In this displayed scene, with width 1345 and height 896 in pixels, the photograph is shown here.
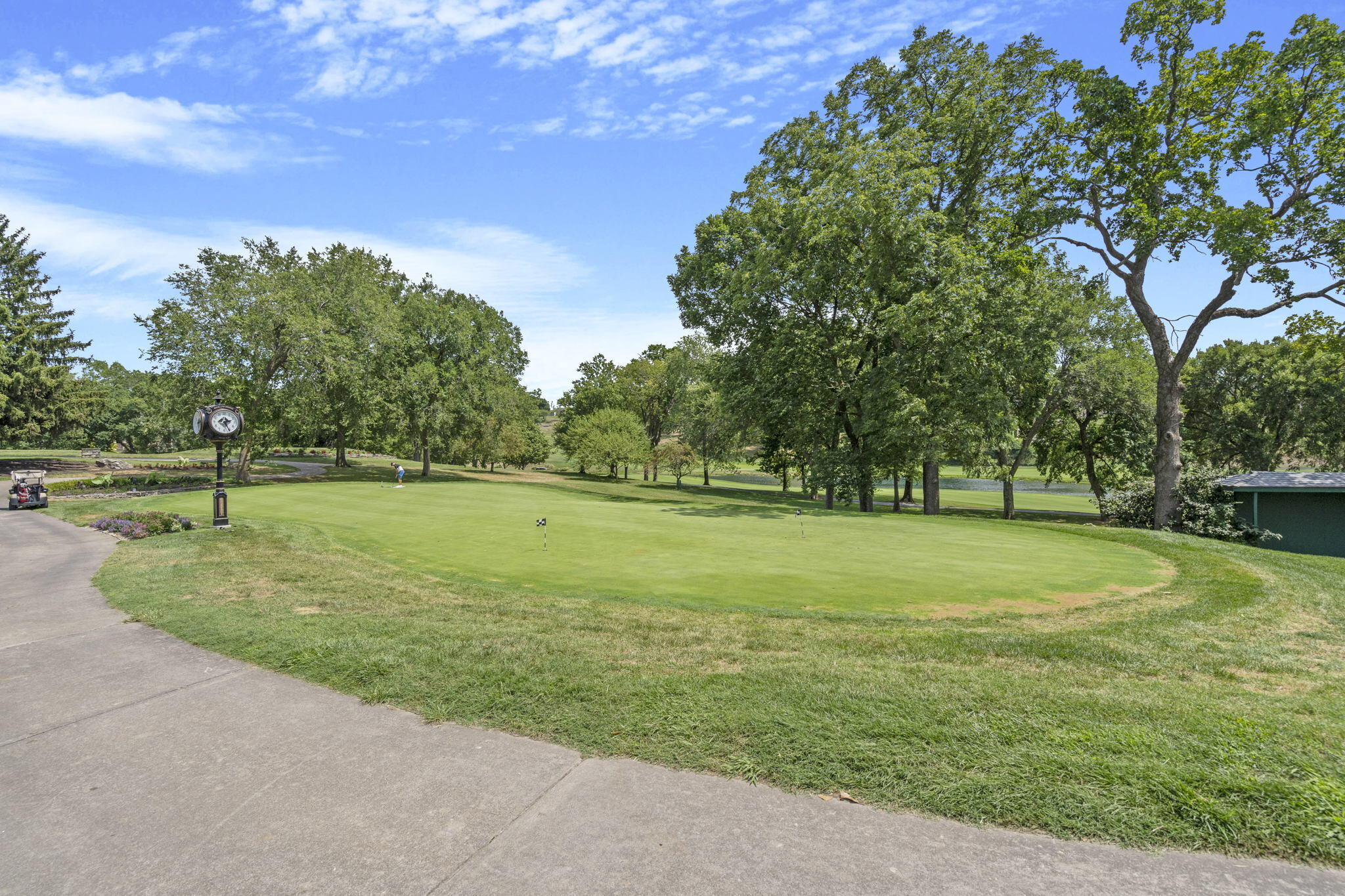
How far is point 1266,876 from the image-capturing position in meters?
3.10

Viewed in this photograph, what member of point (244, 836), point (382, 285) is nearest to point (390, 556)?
point (244, 836)

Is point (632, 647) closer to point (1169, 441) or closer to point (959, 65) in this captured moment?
point (1169, 441)

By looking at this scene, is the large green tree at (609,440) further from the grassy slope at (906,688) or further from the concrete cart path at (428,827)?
the concrete cart path at (428,827)

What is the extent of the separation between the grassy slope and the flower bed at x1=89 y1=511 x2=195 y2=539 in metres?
6.90

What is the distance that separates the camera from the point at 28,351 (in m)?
47.2

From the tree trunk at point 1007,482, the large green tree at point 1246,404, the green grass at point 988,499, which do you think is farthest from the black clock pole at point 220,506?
the large green tree at point 1246,404

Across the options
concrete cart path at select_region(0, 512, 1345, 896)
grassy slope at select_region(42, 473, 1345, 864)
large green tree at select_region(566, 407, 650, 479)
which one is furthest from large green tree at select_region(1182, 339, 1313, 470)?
concrete cart path at select_region(0, 512, 1345, 896)

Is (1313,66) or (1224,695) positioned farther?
(1313,66)

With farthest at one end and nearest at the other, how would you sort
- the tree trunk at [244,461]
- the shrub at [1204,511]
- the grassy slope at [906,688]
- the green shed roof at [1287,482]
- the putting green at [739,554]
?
the tree trunk at [244,461], the shrub at [1204,511], the green shed roof at [1287,482], the putting green at [739,554], the grassy slope at [906,688]

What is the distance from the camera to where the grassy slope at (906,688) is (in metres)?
3.80

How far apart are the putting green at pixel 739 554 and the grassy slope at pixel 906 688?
46.0 inches

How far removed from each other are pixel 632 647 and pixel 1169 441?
2678 cm

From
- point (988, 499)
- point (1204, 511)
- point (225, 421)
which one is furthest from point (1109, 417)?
point (225, 421)

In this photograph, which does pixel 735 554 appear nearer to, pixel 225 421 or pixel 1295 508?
pixel 225 421
